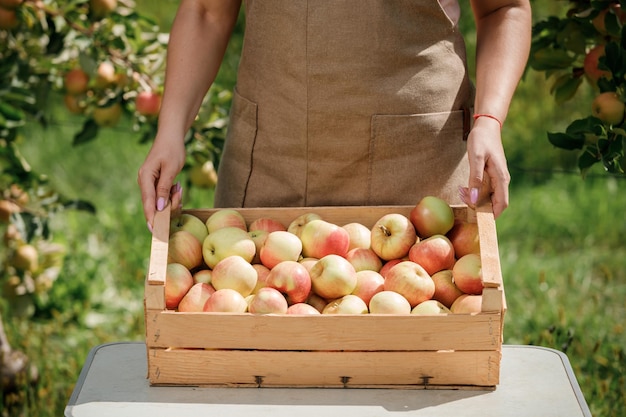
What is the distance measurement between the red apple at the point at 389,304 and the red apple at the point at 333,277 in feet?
0.18

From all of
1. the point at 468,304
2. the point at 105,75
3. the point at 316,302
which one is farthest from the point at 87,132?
the point at 468,304

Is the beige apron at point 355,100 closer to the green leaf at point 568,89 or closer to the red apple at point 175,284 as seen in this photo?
the red apple at point 175,284

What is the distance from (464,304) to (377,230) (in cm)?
26

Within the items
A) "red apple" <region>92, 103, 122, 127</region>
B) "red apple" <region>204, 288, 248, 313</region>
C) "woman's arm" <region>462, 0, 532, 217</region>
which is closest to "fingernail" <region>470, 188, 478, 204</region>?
"woman's arm" <region>462, 0, 532, 217</region>

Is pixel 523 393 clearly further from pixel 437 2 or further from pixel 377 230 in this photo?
pixel 437 2

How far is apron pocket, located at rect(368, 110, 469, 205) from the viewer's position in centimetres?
168

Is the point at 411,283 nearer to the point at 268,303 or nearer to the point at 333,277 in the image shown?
the point at 333,277

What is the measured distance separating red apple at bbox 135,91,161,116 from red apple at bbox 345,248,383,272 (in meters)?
1.05

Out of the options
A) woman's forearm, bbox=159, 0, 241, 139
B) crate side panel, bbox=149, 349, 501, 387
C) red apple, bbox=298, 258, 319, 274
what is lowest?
crate side panel, bbox=149, 349, 501, 387

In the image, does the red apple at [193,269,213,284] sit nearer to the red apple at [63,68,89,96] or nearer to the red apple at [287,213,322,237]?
the red apple at [287,213,322,237]

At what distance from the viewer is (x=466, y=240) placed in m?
1.53

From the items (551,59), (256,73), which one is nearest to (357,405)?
(256,73)

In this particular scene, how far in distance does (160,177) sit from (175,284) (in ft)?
0.73

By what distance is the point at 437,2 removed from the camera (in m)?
1.65
